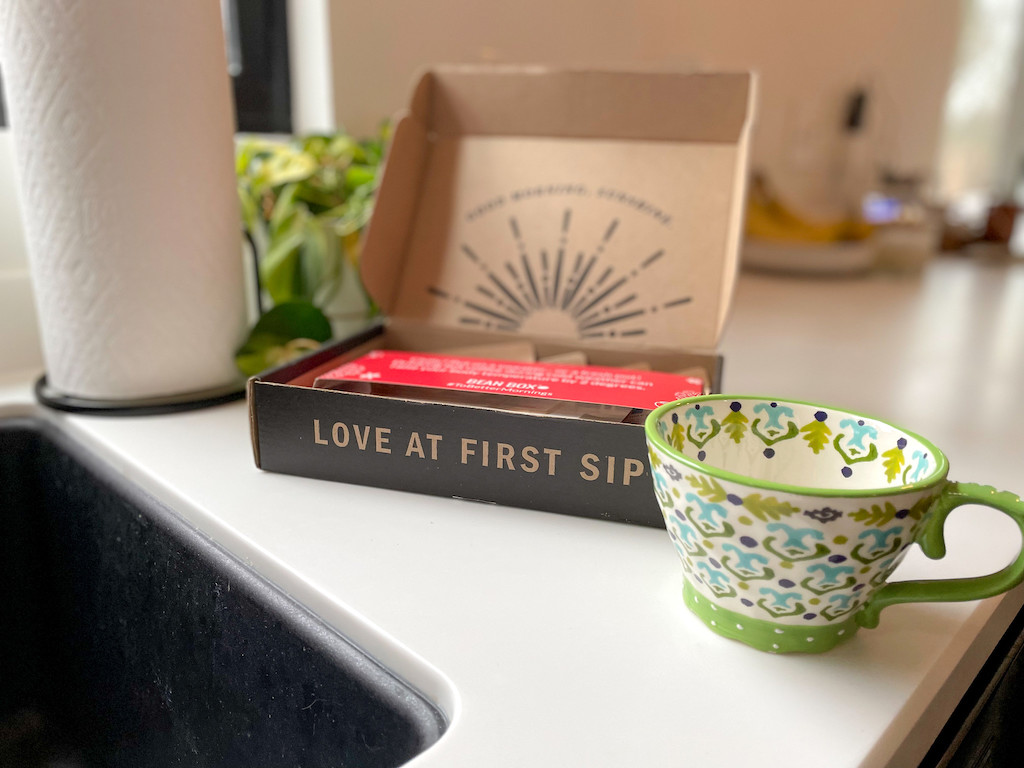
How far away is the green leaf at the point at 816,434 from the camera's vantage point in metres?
0.37

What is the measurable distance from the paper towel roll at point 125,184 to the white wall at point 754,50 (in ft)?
1.48

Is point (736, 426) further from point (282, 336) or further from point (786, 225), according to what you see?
point (786, 225)

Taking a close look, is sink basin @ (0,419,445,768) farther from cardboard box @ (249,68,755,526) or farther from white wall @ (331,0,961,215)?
white wall @ (331,0,961,215)

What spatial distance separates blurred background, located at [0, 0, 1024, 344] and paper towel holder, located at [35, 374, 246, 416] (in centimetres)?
19

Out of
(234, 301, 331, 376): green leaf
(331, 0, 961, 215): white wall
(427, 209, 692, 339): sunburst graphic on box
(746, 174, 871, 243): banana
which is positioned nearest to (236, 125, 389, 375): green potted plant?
(234, 301, 331, 376): green leaf

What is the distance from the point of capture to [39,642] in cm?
60

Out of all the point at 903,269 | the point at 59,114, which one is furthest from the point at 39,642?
the point at 903,269

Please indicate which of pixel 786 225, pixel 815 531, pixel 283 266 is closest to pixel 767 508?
pixel 815 531

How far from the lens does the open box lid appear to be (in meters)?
0.62

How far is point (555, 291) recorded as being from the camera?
65 centimetres

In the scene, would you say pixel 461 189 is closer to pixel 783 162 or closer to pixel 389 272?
pixel 389 272

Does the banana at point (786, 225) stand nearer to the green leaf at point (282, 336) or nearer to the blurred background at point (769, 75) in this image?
the blurred background at point (769, 75)

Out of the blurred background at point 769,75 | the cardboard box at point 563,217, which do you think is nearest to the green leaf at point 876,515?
the cardboard box at point 563,217

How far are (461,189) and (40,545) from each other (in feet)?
1.42
